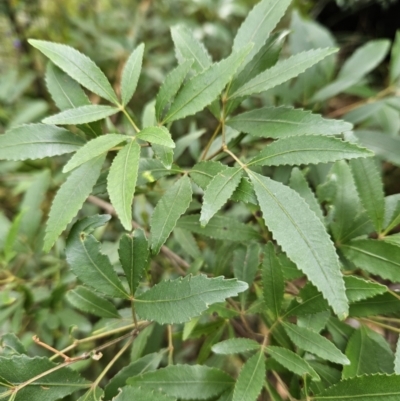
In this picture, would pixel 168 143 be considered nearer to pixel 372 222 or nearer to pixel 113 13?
pixel 372 222

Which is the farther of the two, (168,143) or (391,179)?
(391,179)

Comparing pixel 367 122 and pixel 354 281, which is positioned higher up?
pixel 354 281

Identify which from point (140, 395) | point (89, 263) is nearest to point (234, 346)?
point (140, 395)

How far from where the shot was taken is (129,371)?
65 centimetres

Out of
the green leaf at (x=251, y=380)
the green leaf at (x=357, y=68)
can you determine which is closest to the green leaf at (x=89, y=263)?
the green leaf at (x=251, y=380)

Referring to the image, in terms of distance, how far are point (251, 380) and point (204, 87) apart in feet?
1.47

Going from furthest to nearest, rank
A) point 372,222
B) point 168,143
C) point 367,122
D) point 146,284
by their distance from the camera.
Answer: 1. point 367,122
2. point 146,284
3. point 372,222
4. point 168,143

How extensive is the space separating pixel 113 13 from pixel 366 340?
5.80 feet

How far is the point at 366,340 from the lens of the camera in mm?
602

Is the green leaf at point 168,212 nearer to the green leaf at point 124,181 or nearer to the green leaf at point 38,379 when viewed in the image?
the green leaf at point 124,181

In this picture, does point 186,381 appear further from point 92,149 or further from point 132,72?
point 132,72

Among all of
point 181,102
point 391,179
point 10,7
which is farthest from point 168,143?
point 10,7

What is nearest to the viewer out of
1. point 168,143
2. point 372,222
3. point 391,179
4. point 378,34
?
point 168,143

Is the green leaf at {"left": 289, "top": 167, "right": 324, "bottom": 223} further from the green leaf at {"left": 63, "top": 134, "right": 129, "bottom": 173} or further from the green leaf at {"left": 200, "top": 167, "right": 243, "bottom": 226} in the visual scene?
the green leaf at {"left": 63, "top": 134, "right": 129, "bottom": 173}
